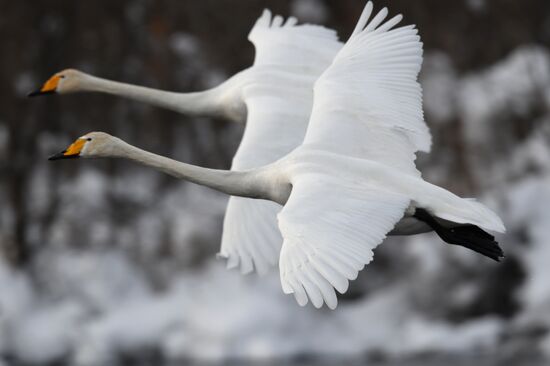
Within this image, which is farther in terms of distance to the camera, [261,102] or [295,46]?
[295,46]

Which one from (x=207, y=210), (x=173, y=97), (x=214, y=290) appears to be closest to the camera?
(x=173, y=97)

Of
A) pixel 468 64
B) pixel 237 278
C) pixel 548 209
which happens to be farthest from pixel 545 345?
pixel 468 64

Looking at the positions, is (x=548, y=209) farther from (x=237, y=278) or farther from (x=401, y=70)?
(x=401, y=70)

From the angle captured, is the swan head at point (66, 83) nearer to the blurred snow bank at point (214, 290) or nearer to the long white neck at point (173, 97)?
the long white neck at point (173, 97)

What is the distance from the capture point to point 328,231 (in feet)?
25.0

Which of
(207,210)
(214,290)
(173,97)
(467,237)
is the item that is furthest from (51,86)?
(207,210)

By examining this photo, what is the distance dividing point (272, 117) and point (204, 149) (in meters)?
7.79

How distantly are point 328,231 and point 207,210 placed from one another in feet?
31.0

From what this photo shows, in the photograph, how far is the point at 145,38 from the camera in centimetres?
1888

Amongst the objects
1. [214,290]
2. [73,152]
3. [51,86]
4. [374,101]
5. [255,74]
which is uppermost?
[374,101]

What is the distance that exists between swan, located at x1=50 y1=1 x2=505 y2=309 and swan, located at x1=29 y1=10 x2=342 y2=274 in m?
0.92

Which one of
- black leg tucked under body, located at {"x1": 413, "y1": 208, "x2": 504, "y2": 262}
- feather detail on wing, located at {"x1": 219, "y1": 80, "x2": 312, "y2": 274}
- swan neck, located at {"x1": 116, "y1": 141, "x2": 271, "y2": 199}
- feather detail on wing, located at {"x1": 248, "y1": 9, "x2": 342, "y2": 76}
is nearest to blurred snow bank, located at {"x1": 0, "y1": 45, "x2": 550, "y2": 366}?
feather detail on wing, located at {"x1": 248, "y1": 9, "x2": 342, "y2": 76}

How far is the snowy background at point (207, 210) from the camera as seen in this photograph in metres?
15.6

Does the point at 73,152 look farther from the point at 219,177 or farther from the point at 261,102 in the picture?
the point at 261,102
